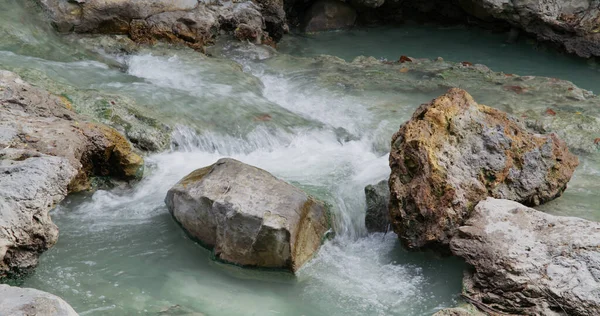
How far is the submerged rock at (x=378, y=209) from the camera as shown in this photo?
18.6 ft

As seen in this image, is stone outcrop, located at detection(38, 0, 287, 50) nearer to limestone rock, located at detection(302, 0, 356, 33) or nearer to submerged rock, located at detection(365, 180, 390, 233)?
limestone rock, located at detection(302, 0, 356, 33)

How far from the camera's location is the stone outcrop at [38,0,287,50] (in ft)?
29.9

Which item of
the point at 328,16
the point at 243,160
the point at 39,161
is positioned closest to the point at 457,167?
the point at 243,160

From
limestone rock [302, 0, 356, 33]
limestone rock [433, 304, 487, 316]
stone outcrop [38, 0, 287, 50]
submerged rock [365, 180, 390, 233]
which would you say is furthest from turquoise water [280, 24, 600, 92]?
limestone rock [433, 304, 487, 316]

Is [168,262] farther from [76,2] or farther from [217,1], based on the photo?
[217,1]

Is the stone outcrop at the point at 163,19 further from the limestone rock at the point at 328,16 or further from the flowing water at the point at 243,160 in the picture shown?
the limestone rock at the point at 328,16

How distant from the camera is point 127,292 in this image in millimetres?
4664

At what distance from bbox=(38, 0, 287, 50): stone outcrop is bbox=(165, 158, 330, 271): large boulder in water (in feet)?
15.0

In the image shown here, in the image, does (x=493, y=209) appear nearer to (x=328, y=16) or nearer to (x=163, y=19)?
(x=163, y=19)

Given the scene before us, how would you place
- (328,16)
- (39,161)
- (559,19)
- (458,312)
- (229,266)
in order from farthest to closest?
(328,16), (559,19), (229,266), (39,161), (458,312)

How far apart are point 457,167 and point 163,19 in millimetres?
5854

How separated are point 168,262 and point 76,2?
538 centimetres

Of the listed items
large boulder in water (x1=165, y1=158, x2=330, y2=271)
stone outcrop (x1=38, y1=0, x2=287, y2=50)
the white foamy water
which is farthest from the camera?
stone outcrop (x1=38, y1=0, x2=287, y2=50)

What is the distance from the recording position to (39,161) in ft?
15.4
